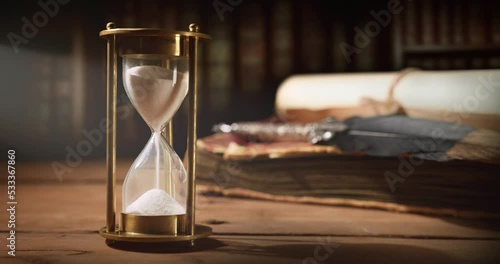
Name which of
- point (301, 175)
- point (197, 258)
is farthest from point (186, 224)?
point (301, 175)

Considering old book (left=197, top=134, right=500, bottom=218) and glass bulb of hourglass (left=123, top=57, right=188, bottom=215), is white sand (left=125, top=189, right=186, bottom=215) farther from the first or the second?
old book (left=197, top=134, right=500, bottom=218)

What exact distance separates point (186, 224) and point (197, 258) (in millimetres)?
97

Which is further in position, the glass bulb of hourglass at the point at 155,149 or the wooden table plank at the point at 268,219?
the wooden table plank at the point at 268,219

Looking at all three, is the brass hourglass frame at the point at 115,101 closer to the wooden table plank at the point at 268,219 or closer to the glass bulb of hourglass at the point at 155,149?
the glass bulb of hourglass at the point at 155,149

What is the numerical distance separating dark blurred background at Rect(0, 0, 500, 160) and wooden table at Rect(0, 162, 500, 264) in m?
1.43

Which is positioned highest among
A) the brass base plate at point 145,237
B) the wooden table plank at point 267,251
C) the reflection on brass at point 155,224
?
the reflection on brass at point 155,224

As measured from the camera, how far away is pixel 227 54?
345cm

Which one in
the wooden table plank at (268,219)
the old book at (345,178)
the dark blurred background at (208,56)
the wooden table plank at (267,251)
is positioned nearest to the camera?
the wooden table plank at (267,251)

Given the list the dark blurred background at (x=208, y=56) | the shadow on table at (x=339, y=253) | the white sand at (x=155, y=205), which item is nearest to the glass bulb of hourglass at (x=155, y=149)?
the white sand at (x=155, y=205)

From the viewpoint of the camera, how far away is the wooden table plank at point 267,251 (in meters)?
1.12

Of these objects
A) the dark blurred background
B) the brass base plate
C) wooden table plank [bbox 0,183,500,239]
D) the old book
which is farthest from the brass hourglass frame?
→ the dark blurred background

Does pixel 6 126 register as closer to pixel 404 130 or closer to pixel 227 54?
pixel 227 54

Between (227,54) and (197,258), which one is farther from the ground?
(227,54)

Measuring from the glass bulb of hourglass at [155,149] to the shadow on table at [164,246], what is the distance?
60mm
